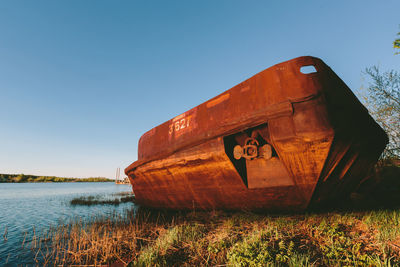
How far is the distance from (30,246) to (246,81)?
6.51 m

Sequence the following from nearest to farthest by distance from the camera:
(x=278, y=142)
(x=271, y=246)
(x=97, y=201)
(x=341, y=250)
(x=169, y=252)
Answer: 1. (x=341, y=250)
2. (x=271, y=246)
3. (x=169, y=252)
4. (x=278, y=142)
5. (x=97, y=201)

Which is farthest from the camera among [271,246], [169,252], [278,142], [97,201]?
[97,201]

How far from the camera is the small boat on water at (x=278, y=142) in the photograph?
2.80m

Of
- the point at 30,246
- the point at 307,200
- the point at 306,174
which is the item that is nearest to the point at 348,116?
the point at 306,174

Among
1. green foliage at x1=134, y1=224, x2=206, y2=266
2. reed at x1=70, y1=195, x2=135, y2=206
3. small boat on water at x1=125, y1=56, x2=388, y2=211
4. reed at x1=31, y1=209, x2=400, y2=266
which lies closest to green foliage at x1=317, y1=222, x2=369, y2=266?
reed at x1=31, y1=209, x2=400, y2=266

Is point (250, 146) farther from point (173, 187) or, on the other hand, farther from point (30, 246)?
point (30, 246)

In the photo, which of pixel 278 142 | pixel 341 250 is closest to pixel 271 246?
pixel 341 250

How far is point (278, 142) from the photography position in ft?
9.75

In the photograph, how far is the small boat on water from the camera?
2803 mm

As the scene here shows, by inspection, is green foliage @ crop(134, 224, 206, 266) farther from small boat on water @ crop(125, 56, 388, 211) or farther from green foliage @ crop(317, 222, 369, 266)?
green foliage @ crop(317, 222, 369, 266)

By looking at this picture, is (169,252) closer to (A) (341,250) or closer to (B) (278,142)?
(A) (341,250)

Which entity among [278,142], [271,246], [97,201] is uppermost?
[278,142]

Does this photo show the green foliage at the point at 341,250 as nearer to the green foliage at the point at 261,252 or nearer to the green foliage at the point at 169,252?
the green foliage at the point at 261,252

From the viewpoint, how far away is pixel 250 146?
3.34 metres
